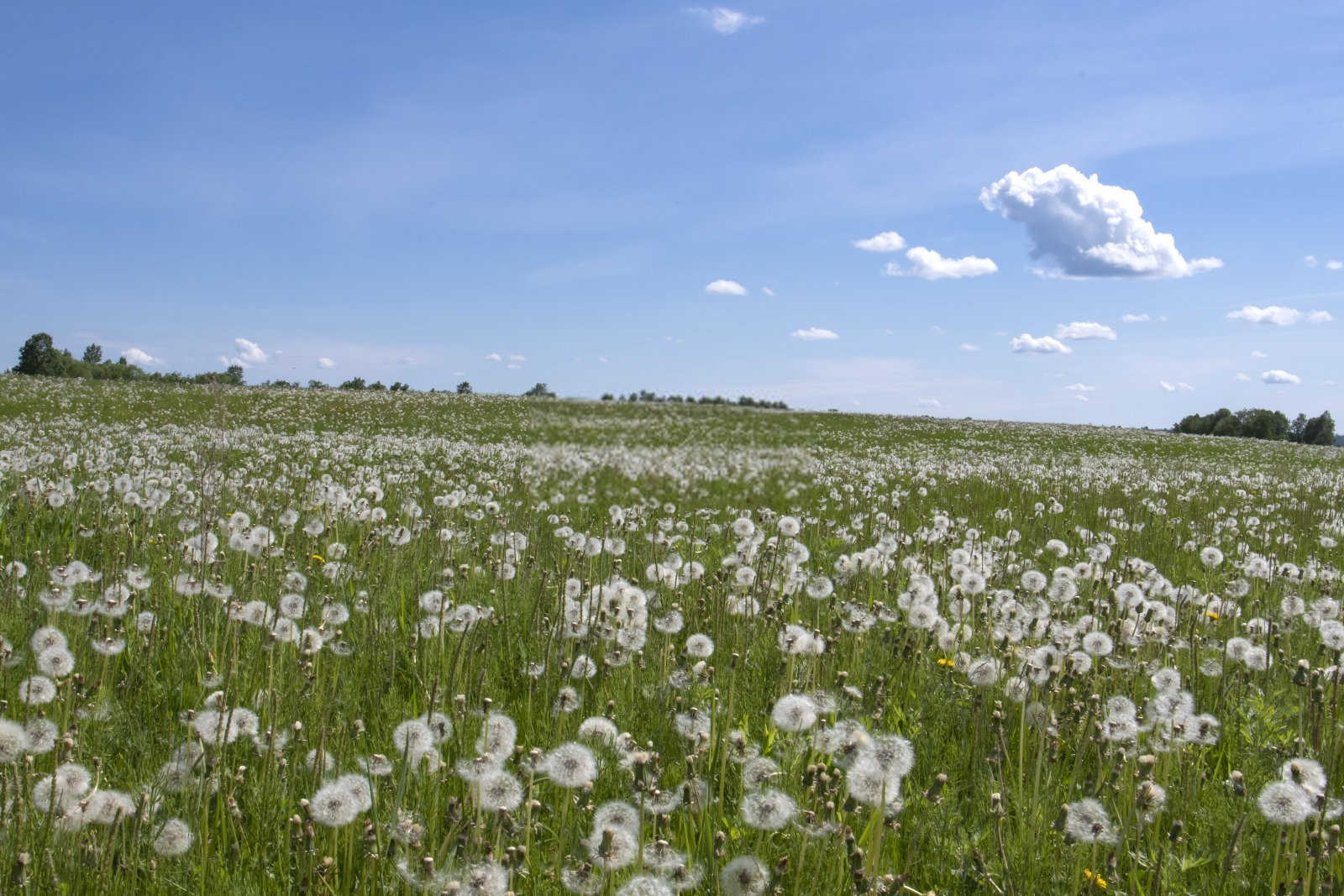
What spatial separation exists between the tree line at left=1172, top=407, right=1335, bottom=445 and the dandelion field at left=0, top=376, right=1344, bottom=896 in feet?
345

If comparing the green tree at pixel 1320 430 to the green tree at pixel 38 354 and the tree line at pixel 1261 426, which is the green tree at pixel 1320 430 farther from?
the green tree at pixel 38 354

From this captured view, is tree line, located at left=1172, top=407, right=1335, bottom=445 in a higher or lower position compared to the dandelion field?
higher

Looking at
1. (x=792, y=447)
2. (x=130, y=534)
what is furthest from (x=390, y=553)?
(x=792, y=447)

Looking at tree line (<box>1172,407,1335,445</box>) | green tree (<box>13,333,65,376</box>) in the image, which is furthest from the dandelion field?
tree line (<box>1172,407,1335,445</box>)

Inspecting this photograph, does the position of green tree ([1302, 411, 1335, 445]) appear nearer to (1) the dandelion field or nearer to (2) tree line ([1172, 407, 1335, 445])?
(2) tree line ([1172, 407, 1335, 445])

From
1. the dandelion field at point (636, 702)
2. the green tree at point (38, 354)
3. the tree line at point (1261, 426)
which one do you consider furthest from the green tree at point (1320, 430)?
the green tree at point (38, 354)

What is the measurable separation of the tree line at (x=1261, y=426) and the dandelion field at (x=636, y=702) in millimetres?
105307

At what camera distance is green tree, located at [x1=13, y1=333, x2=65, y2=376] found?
83500 mm

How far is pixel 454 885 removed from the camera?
6.36 feet

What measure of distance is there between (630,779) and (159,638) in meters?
2.75

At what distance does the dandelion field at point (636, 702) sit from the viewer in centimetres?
242

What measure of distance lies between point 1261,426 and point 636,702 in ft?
381

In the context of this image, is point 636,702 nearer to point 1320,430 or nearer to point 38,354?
point 38,354

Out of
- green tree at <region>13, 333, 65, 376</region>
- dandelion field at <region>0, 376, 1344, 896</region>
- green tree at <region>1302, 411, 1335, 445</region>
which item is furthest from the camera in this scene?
green tree at <region>1302, 411, 1335, 445</region>
